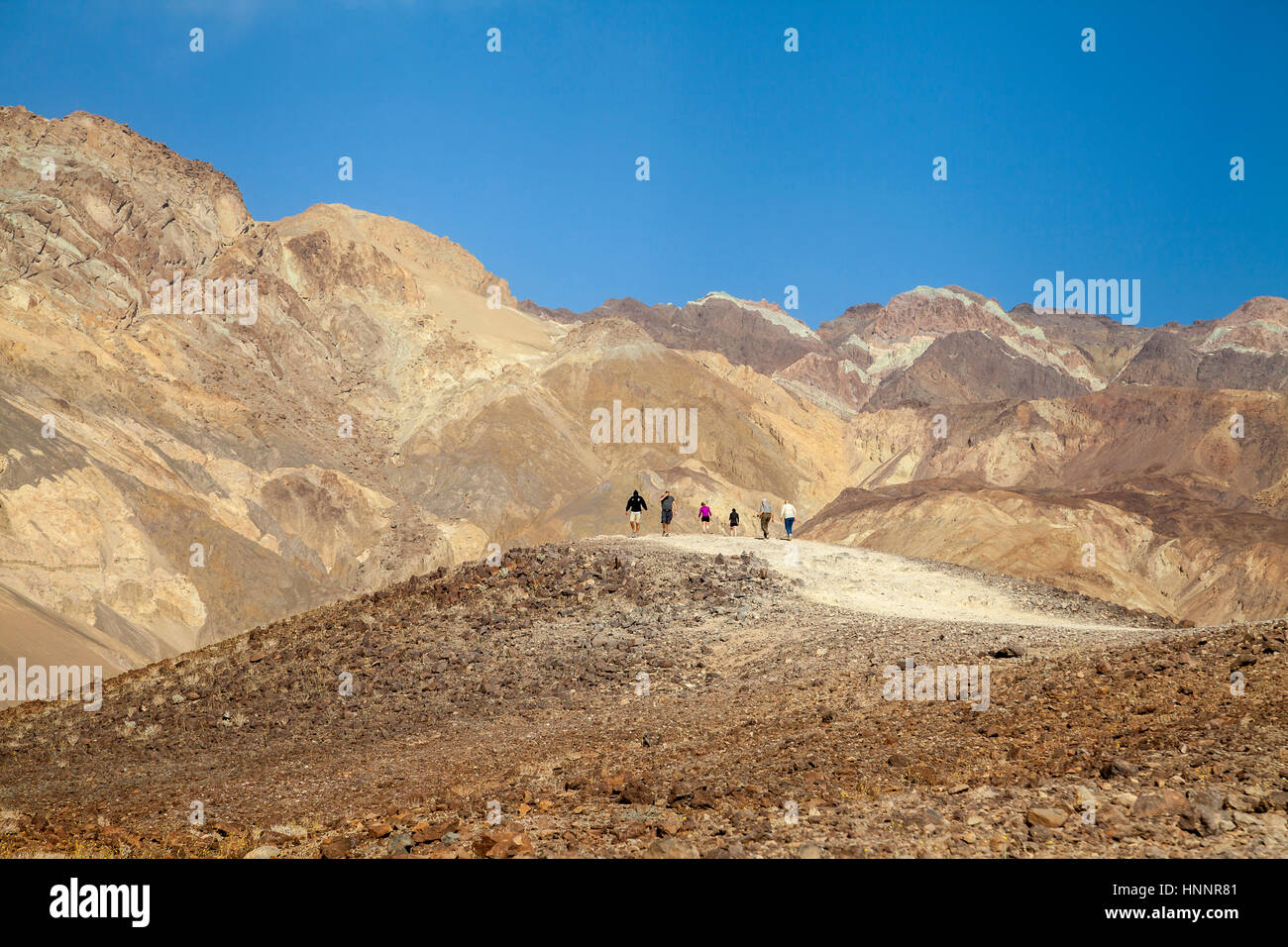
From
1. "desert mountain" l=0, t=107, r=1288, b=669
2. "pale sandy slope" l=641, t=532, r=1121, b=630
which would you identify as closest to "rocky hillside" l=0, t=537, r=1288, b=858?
"pale sandy slope" l=641, t=532, r=1121, b=630

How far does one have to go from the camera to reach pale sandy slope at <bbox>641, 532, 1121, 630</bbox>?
717 inches

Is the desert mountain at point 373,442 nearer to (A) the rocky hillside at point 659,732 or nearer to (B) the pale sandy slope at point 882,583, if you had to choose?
(A) the rocky hillside at point 659,732

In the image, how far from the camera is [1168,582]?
5284 cm

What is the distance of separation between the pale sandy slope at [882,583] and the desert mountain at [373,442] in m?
19.1

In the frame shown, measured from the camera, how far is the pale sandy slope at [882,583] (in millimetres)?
18219

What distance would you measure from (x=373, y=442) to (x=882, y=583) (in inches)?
2067

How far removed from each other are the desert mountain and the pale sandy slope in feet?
62.7

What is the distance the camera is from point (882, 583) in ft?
67.6

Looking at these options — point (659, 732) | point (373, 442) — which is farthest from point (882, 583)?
point (373, 442)

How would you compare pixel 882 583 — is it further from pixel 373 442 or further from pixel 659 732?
pixel 373 442

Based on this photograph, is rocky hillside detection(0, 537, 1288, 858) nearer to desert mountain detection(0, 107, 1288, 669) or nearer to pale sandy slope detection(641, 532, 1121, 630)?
pale sandy slope detection(641, 532, 1121, 630)

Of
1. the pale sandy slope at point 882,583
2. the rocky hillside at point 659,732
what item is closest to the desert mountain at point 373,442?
the rocky hillside at point 659,732
